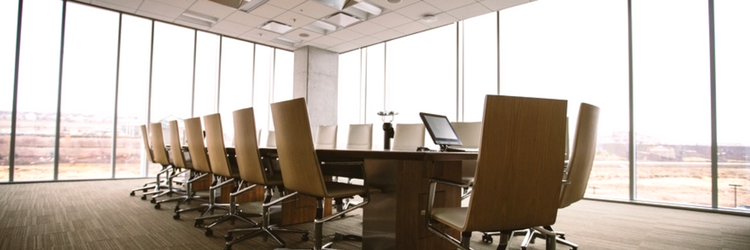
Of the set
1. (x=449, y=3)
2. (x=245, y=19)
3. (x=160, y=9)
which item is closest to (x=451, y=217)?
(x=449, y=3)

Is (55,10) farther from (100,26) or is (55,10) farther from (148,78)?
(148,78)

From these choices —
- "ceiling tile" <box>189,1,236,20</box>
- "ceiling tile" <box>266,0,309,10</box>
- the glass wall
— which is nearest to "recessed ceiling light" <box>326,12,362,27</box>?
"ceiling tile" <box>266,0,309,10</box>

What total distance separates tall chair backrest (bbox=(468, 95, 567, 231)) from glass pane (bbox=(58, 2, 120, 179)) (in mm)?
7562

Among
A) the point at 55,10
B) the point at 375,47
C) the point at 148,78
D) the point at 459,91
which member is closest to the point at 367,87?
the point at 375,47

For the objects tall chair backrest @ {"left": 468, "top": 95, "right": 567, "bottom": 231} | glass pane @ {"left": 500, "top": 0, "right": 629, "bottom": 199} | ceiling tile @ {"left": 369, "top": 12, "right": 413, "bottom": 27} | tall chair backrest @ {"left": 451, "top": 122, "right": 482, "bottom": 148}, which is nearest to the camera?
tall chair backrest @ {"left": 468, "top": 95, "right": 567, "bottom": 231}

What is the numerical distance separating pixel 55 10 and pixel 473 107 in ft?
24.2

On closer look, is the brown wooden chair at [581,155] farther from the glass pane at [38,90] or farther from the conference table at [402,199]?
the glass pane at [38,90]

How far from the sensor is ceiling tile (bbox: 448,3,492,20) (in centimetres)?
601

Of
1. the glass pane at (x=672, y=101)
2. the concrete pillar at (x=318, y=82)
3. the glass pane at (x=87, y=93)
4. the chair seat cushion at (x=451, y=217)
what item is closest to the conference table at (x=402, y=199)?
the chair seat cushion at (x=451, y=217)

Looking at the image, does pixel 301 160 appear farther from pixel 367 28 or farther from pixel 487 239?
pixel 367 28

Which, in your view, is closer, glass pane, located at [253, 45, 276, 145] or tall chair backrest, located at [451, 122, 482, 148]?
tall chair backrest, located at [451, 122, 482, 148]

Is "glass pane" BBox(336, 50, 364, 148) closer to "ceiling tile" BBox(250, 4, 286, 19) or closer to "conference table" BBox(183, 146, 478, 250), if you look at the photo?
"ceiling tile" BBox(250, 4, 286, 19)

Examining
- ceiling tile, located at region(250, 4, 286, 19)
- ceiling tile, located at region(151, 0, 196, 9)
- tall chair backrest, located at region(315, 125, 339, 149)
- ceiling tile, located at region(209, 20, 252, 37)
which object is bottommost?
tall chair backrest, located at region(315, 125, 339, 149)

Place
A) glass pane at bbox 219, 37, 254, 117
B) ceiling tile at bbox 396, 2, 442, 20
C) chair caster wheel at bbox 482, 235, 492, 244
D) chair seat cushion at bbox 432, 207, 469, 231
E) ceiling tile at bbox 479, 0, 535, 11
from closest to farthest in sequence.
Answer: chair seat cushion at bbox 432, 207, 469, 231
chair caster wheel at bbox 482, 235, 492, 244
ceiling tile at bbox 479, 0, 535, 11
ceiling tile at bbox 396, 2, 442, 20
glass pane at bbox 219, 37, 254, 117
